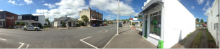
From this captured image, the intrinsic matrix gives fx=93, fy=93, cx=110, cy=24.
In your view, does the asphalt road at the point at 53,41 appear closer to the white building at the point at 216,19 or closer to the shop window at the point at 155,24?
the shop window at the point at 155,24

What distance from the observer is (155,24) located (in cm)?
643

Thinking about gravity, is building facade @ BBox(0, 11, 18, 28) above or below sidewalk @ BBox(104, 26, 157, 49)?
above

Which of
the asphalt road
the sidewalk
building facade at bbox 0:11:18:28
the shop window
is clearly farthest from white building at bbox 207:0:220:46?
building facade at bbox 0:11:18:28

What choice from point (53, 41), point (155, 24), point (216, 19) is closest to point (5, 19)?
point (53, 41)

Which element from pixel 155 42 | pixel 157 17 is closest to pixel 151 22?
pixel 157 17

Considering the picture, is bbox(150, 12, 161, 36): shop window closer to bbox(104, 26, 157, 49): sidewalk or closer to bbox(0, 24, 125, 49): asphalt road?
bbox(104, 26, 157, 49): sidewalk

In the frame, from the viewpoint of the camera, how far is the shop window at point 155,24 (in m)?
5.95

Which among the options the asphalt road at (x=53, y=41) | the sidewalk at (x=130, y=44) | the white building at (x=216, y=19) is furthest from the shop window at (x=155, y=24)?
the asphalt road at (x=53, y=41)

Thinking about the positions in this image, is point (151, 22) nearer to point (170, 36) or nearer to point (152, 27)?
point (152, 27)

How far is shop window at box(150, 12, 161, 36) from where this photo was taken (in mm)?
5950

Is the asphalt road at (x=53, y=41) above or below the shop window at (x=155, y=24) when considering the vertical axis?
below

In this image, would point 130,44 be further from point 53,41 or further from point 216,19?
point 53,41

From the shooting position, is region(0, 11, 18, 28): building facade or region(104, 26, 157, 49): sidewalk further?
region(0, 11, 18, 28): building facade

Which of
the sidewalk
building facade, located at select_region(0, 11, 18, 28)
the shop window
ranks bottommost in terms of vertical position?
the sidewalk
